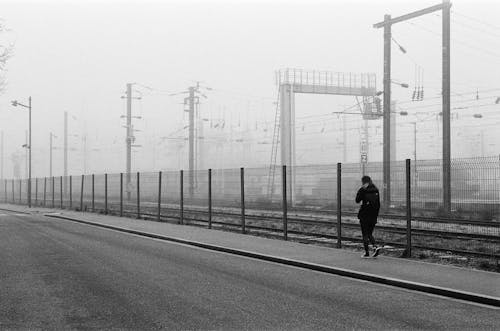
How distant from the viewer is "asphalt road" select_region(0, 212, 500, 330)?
6.84m

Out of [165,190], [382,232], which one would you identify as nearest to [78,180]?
[165,190]

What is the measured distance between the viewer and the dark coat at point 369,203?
12.2m

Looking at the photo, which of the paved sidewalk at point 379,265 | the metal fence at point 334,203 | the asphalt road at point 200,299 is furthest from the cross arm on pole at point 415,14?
the asphalt road at point 200,299

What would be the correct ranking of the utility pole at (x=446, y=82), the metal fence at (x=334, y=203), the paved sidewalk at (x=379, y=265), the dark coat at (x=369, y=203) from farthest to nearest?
1. the utility pole at (x=446, y=82)
2. the metal fence at (x=334, y=203)
3. the dark coat at (x=369, y=203)
4. the paved sidewalk at (x=379, y=265)

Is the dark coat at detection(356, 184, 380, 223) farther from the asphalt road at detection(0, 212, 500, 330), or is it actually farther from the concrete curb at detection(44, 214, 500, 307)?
the asphalt road at detection(0, 212, 500, 330)

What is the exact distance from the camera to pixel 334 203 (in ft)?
81.9

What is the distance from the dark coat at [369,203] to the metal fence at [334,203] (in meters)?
0.85

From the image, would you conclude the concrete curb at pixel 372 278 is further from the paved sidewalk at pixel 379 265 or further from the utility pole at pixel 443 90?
the utility pole at pixel 443 90

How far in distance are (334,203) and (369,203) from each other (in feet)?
42.0

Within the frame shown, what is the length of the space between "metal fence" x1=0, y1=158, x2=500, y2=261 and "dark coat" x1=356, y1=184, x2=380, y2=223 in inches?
33.6

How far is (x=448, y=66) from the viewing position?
2634 cm

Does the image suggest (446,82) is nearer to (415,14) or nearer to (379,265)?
(415,14)

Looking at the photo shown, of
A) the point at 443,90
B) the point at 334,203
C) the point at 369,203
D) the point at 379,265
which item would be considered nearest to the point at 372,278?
the point at 379,265

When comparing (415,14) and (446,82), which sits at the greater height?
(415,14)
